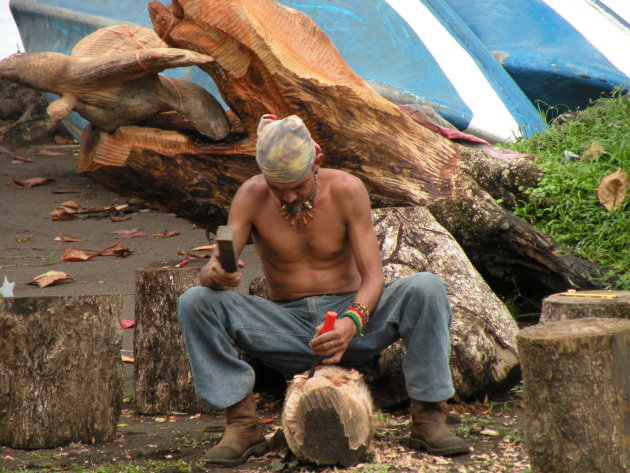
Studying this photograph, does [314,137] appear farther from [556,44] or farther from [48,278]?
[556,44]

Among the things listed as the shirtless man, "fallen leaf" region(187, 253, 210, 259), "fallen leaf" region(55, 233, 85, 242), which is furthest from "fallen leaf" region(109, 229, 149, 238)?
the shirtless man

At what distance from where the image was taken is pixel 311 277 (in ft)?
10.0

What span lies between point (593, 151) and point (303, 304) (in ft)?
9.08

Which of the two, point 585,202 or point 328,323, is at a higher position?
point 585,202

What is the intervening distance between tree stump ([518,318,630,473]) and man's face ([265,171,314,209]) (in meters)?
0.97

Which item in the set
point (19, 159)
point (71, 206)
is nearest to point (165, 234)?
point (71, 206)

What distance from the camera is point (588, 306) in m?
2.94

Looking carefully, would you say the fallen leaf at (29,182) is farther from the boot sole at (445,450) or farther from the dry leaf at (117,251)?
the boot sole at (445,450)

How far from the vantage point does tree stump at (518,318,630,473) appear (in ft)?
7.36

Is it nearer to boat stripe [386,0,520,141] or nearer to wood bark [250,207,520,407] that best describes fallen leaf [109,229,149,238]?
boat stripe [386,0,520,141]

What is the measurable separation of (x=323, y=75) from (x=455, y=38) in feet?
10.8

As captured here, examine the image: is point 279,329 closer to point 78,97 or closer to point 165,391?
point 165,391

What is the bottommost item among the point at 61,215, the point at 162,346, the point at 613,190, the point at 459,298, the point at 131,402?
the point at 61,215

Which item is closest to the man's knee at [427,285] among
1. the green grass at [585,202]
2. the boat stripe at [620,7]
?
the green grass at [585,202]
